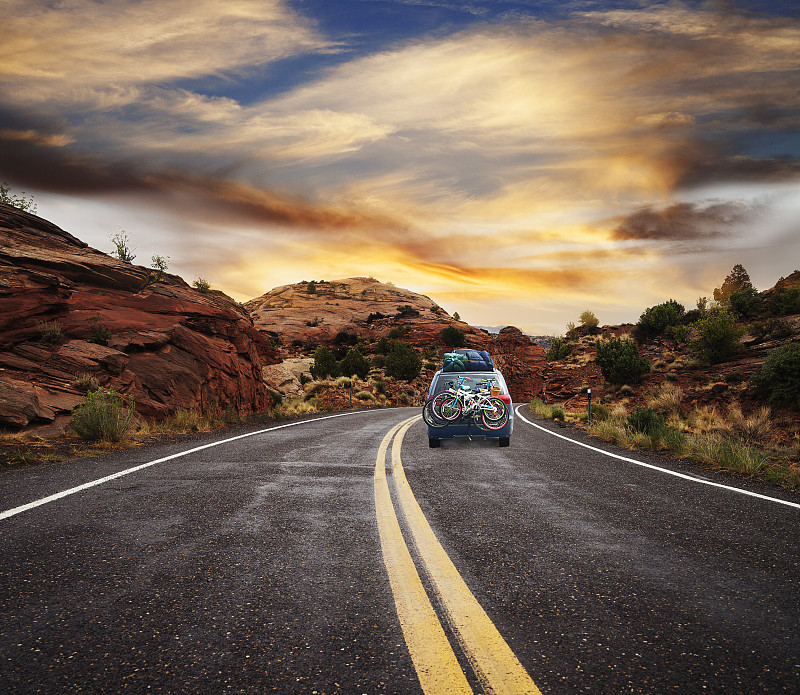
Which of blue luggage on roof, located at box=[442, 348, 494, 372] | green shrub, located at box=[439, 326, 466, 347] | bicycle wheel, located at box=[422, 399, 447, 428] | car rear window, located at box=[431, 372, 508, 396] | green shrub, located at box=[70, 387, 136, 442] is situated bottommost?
green shrub, located at box=[70, 387, 136, 442]

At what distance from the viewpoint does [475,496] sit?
6051 millimetres

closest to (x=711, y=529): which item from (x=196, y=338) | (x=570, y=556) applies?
(x=570, y=556)

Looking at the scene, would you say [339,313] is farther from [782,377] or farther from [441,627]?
[441,627]

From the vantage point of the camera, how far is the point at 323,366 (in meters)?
42.8

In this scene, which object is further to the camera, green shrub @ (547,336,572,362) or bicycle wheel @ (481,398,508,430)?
green shrub @ (547,336,572,362)

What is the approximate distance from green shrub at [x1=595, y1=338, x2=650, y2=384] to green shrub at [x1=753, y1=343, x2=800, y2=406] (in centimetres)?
976

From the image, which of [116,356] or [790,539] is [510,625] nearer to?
[790,539]

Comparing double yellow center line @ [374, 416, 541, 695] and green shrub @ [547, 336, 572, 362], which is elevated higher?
green shrub @ [547, 336, 572, 362]

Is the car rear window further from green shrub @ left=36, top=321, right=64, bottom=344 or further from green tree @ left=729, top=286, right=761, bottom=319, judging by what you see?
green tree @ left=729, top=286, right=761, bottom=319

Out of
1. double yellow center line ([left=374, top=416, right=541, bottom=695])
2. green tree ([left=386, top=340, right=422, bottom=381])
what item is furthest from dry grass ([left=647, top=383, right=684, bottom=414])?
green tree ([left=386, top=340, right=422, bottom=381])

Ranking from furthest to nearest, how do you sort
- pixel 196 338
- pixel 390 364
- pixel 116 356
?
pixel 390 364
pixel 196 338
pixel 116 356

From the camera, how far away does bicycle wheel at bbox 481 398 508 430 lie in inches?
402

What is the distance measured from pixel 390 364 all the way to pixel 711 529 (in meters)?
42.3

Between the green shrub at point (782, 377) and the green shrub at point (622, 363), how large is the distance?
32.0 ft
